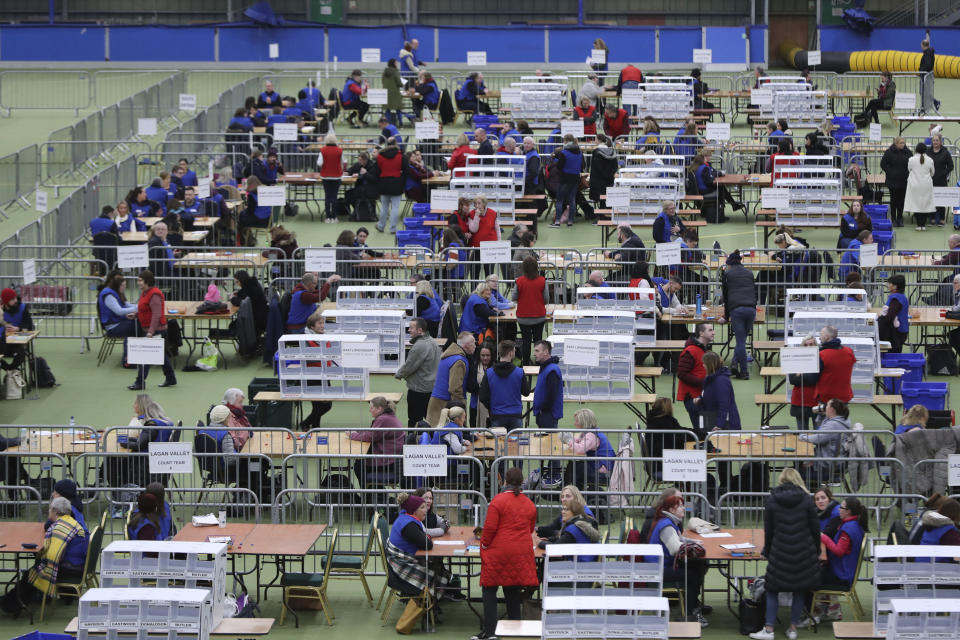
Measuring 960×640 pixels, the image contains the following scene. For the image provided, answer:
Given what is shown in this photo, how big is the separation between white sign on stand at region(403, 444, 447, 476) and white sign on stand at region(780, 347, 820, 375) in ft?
15.3

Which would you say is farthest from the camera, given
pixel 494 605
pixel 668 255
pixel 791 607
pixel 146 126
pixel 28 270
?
pixel 146 126

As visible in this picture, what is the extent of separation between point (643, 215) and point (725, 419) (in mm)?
9578

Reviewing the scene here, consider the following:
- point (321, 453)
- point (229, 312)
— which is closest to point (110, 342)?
point (229, 312)

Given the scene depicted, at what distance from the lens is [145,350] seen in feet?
65.1

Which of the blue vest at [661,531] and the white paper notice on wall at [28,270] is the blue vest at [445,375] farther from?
the white paper notice on wall at [28,270]

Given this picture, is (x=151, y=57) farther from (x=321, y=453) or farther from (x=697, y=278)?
(x=321, y=453)

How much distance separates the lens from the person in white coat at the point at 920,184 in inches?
1136

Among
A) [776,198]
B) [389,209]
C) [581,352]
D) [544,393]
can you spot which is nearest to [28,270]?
[389,209]

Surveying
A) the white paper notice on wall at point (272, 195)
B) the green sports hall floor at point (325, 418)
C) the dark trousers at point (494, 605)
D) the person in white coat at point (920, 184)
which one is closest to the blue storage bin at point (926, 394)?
the green sports hall floor at point (325, 418)

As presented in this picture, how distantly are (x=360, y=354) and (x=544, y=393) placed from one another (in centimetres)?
231

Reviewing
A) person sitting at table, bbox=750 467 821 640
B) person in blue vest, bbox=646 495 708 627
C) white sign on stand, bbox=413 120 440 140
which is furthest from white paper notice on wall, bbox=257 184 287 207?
person sitting at table, bbox=750 467 821 640

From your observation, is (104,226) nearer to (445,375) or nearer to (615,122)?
(445,375)

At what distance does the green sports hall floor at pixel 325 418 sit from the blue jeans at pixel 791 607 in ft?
1.38

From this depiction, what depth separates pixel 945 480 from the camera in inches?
636
